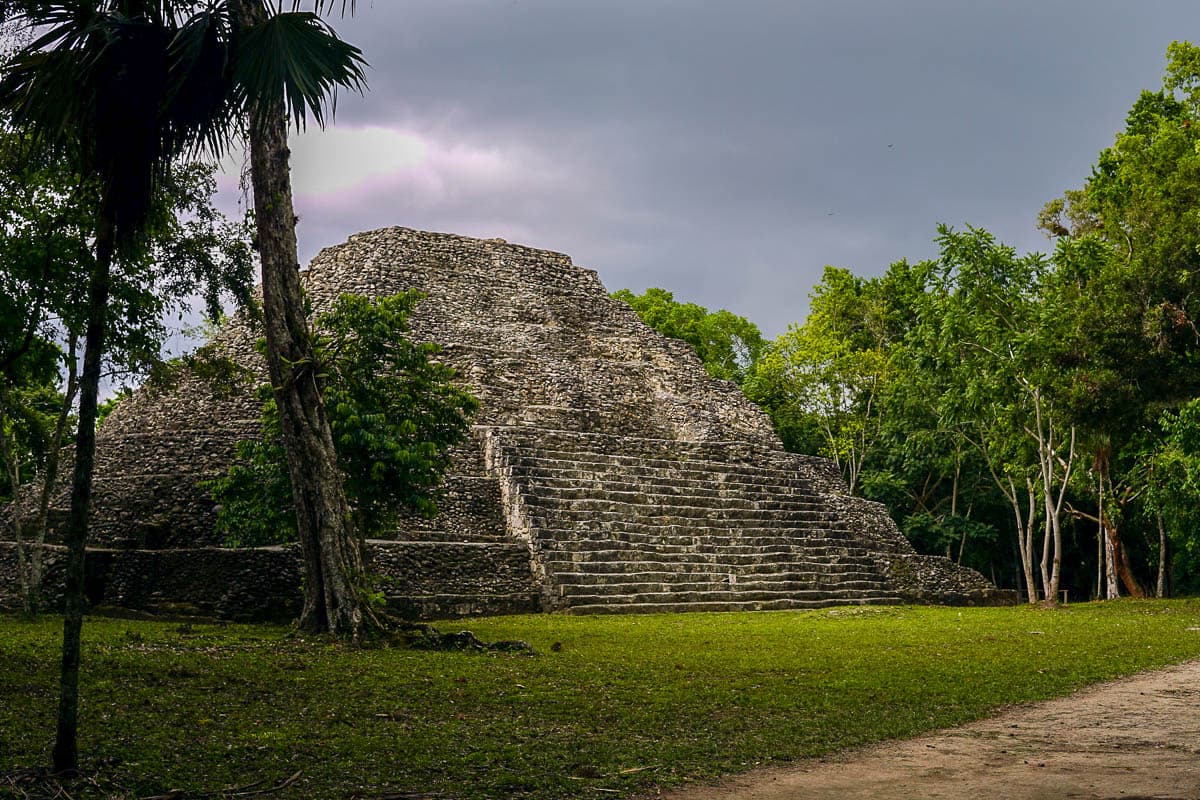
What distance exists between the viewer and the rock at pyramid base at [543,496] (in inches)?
601

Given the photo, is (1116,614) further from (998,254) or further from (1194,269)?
(998,254)

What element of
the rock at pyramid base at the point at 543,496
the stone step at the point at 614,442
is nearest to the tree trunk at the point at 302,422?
the rock at pyramid base at the point at 543,496

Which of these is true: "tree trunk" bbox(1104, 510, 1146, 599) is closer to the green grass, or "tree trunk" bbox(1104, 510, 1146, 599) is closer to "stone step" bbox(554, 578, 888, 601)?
"stone step" bbox(554, 578, 888, 601)

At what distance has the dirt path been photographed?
466 centimetres

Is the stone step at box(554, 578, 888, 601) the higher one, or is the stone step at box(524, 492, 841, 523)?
the stone step at box(524, 492, 841, 523)

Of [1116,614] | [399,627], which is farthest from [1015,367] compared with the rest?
[399,627]

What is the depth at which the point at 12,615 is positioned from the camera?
1356 cm

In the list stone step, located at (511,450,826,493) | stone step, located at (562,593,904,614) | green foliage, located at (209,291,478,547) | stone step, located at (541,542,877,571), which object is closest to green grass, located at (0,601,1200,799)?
green foliage, located at (209,291,478,547)

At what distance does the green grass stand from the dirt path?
27cm

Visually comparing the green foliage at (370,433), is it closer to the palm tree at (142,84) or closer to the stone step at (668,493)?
the stone step at (668,493)

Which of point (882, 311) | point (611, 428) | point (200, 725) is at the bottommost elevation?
point (200, 725)

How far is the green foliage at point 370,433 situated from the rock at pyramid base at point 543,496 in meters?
1.14

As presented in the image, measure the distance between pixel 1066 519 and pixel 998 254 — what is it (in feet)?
35.3

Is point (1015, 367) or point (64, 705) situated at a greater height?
point (1015, 367)
